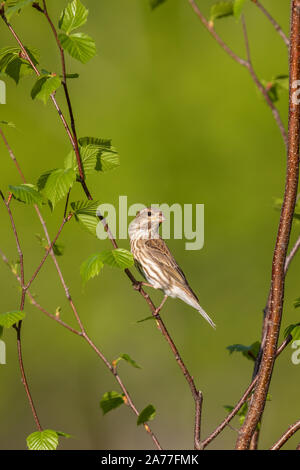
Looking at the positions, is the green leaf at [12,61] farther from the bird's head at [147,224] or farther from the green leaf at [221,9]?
the bird's head at [147,224]

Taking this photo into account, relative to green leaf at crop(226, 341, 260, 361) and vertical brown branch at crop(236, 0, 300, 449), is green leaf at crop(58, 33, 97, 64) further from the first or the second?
green leaf at crop(226, 341, 260, 361)

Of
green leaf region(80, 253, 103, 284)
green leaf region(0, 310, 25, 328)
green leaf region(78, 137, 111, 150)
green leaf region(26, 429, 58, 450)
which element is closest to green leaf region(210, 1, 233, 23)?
green leaf region(78, 137, 111, 150)

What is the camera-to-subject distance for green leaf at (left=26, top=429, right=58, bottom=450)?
3295 mm

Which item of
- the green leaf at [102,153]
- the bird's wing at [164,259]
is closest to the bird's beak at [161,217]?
the bird's wing at [164,259]

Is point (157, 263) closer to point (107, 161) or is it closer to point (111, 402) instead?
point (111, 402)

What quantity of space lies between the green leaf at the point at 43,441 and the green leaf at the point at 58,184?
1135 millimetres

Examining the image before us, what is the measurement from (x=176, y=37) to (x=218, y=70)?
40.3 inches

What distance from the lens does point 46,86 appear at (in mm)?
3316

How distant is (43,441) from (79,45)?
189cm

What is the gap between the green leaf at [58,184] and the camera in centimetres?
330

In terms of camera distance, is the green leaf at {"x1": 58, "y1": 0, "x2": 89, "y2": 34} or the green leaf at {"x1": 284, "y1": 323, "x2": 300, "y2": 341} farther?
the green leaf at {"x1": 58, "y1": 0, "x2": 89, "y2": 34}

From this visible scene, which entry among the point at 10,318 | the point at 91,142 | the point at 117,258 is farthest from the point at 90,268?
the point at 91,142

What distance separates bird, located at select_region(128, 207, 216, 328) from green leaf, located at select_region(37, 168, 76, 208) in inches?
95.7

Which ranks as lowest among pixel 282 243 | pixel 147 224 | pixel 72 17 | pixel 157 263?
pixel 157 263
